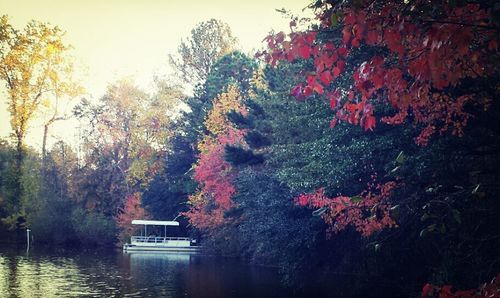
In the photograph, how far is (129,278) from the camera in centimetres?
2519

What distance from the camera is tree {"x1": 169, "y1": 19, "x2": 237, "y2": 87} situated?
177ft

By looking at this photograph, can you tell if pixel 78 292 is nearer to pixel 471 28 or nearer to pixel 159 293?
pixel 159 293

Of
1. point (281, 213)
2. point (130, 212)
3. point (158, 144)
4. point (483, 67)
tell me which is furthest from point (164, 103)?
point (483, 67)

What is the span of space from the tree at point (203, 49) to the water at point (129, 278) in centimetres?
2432

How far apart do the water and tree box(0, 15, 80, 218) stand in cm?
1384

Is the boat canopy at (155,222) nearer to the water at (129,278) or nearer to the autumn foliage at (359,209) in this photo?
the water at (129,278)

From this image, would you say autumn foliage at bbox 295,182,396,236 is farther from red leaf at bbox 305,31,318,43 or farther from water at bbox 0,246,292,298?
red leaf at bbox 305,31,318,43

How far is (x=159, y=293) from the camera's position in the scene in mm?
20328

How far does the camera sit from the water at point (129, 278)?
797 inches

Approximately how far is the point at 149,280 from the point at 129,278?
135 centimetres

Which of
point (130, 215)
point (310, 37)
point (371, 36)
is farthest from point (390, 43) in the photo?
point (130, 215)

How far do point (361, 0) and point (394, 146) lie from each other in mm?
11961

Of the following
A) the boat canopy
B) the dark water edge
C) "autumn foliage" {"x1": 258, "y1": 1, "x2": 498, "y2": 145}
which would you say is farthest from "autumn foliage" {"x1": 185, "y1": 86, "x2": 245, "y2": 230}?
"autumn foliage" {"x1": 258, "y1": 1, "x2": 498, "y2": 145}

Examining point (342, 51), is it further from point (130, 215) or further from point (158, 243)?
point (130, 215)
